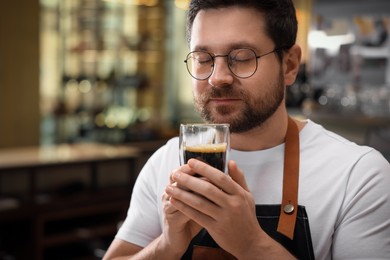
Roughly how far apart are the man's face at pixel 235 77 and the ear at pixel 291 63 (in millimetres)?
91

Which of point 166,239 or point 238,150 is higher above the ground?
point 238,150

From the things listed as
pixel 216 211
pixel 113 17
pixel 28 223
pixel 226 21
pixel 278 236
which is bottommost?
pixel 28 223

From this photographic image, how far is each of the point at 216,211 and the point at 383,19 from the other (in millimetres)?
4283

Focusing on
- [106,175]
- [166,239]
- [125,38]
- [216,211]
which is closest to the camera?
[216,211]

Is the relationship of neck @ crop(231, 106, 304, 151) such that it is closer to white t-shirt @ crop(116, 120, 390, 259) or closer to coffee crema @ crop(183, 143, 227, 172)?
white t-shirt @ crop(116, 120, 390, 259)

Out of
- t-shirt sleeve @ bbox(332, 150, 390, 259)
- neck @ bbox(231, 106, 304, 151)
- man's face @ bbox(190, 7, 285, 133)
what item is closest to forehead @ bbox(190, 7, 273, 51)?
man's face @ bbox(190, 7, 285, 133)

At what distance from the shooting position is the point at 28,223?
4141 millimetres

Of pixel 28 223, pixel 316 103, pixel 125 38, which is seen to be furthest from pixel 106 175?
pixel 125 38

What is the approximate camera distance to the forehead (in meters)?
1.49

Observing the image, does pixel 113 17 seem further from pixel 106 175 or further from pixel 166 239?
→ pixel 166 239

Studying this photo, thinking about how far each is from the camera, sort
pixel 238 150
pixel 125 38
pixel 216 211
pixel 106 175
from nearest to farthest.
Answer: pixel 216 211, pixel 238 150, pixel 106 175, pixel 125 38

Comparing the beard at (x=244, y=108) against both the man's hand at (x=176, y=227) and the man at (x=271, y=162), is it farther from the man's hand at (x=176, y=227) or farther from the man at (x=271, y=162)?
the man's hand at (x=176, y=227)

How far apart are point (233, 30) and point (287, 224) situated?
544 millimetres

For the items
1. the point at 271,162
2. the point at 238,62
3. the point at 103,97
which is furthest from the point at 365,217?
the point at 103,97
